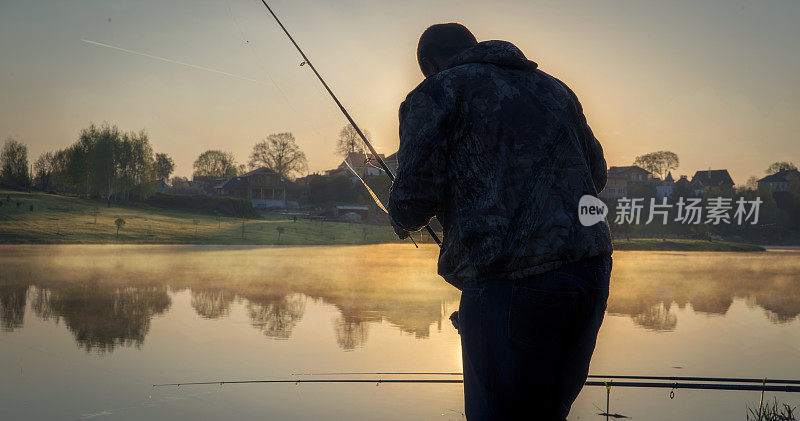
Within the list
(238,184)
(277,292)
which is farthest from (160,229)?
Result: (238,184)

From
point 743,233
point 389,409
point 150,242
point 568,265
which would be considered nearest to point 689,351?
point 389,409

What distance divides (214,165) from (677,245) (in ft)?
257

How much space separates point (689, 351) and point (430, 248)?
34.5 m

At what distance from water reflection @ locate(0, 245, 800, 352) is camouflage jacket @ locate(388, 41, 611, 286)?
7746 millimetres

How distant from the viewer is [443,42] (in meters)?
2.44

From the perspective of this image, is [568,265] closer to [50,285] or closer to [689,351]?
[689,351]

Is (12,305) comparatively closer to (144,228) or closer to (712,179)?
(144,228)

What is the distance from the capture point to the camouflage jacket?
207 centimetres

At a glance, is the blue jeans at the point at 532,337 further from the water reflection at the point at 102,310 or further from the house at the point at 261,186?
the house at the point at 261,186

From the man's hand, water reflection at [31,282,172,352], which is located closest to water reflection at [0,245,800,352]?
water reflection at [31,282,172,352]

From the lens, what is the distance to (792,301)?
18.5 metres

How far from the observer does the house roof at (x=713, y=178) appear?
362 ft

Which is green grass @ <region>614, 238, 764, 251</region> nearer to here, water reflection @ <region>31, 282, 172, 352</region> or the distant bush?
the distant bush

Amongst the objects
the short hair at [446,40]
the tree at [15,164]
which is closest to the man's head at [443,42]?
the short hair at [446,40]
